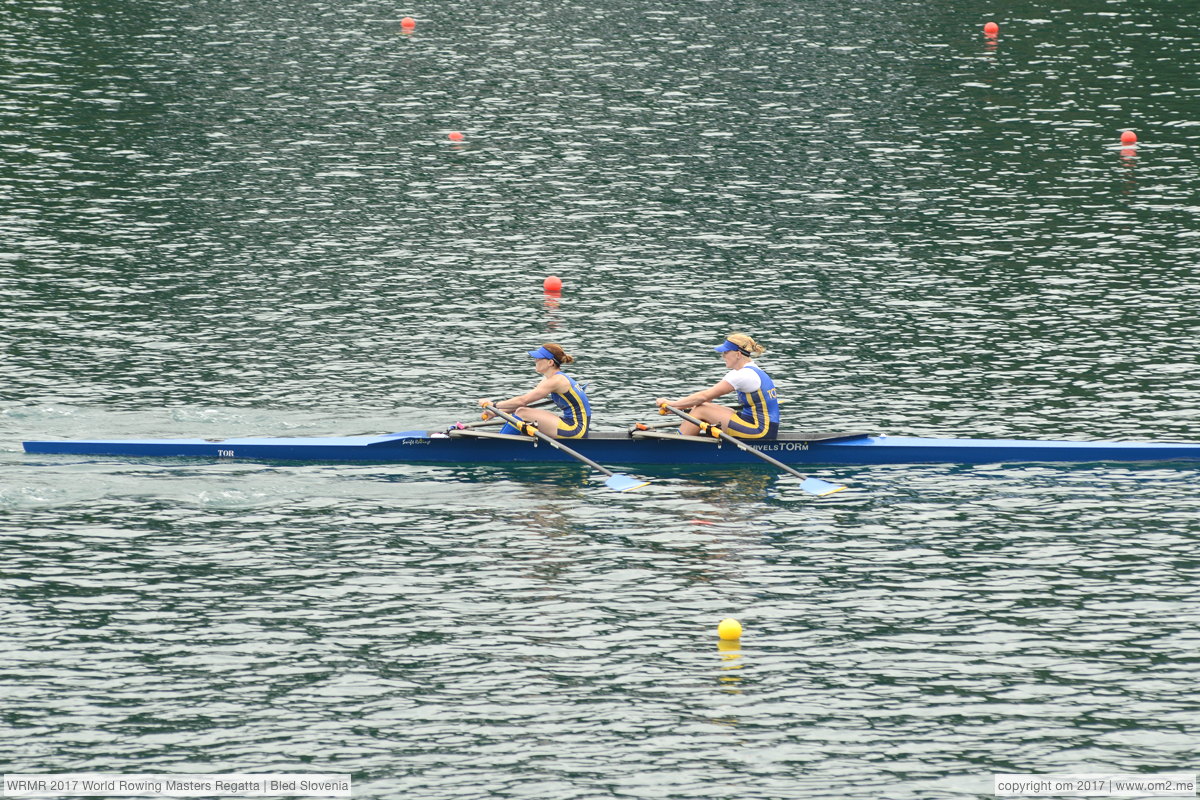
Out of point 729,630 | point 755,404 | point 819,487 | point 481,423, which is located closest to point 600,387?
point 481,423

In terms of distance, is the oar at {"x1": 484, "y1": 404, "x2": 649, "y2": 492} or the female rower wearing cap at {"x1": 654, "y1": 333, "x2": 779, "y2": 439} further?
the female rower wearing cap at {"x1": 654, "y1": 333, "x2": 779, "y2": 439}

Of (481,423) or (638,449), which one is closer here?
(638,449)

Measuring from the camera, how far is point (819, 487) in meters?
24.3

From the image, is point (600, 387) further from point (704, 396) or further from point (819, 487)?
point (819, 487)

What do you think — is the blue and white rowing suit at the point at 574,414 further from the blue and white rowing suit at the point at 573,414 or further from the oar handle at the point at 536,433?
the oar handle at the point at 536,433

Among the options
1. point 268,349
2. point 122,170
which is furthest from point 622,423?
point 122,170

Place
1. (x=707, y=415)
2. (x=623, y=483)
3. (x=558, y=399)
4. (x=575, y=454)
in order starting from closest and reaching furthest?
(x=623, y=483) → (x=575, y=454) → (x=558, y=399) → (x=707, y=415)

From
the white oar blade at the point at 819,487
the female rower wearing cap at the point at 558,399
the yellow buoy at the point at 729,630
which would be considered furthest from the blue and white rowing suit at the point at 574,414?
the yellow buoy at the point at 729,630

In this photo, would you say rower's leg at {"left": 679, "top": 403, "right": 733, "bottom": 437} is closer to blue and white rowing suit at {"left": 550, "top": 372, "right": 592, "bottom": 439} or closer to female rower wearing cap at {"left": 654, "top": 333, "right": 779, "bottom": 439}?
A: female rower wearing cap at {"left": 654, "top": 333, "right": 779, "bottom": 439}

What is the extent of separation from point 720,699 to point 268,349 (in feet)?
49.6

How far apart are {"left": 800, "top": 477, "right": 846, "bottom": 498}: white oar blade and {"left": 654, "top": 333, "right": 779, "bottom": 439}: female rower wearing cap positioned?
1188 mm

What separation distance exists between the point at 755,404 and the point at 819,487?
169 centimetres

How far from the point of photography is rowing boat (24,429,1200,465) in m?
25.2

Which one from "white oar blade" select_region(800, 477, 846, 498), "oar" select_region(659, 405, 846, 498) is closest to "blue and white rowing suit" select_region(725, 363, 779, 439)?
"oar" select_region(659, 405, 846, 498)
